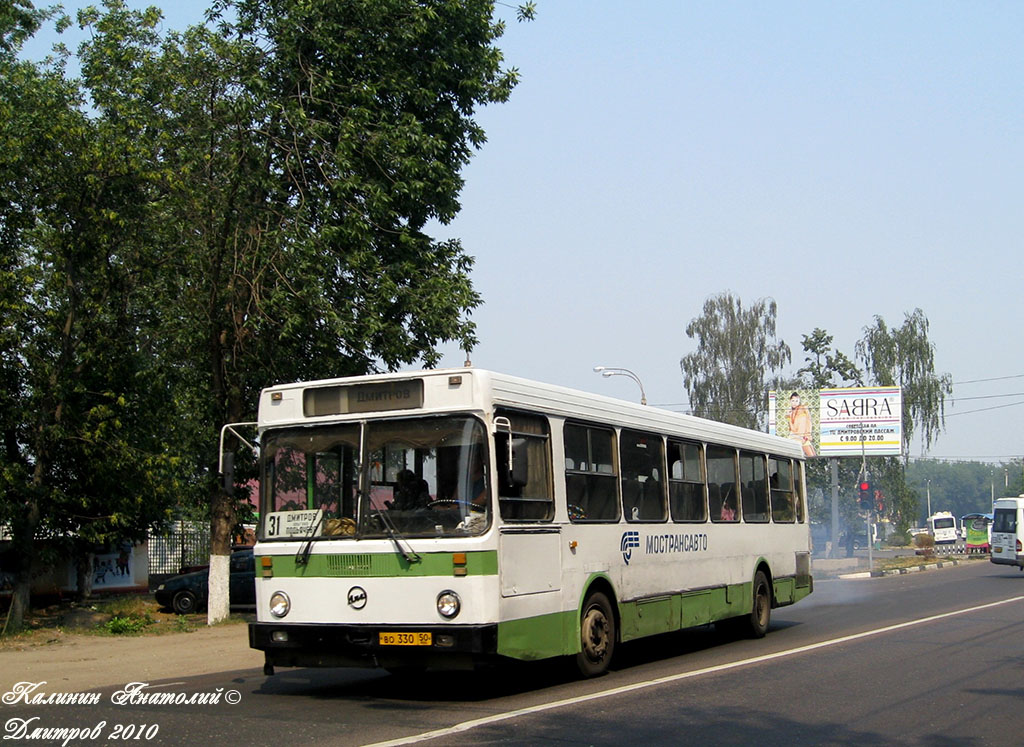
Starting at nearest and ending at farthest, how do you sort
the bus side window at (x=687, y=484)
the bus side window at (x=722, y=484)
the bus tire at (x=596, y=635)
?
1. the bus tire at (x=596, y=635)
2. the bus side window at (x=687, y=484)
3. the bus side window at (x=722, y=484)

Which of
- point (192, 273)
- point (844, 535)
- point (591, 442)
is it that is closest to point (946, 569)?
point (844, 535)

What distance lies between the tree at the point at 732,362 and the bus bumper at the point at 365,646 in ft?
192

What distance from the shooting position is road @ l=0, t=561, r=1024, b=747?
8.60 m

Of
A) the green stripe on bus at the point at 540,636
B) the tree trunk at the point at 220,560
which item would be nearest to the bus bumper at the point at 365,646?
the green stripe on bus at the point at 540,636

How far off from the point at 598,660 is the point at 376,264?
10016 millimetres

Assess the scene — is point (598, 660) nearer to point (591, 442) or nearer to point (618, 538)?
point (618, 538)

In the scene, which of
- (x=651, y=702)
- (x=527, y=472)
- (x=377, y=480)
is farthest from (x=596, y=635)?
(x=377, y=480)

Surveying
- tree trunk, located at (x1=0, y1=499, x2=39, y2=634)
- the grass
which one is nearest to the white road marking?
the grass

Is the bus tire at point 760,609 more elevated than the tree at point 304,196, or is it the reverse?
the tree at point 304,196

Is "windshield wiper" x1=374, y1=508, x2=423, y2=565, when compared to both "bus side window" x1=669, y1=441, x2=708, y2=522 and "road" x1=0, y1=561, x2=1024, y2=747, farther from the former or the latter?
"bus side window" x1=669, y1=441, x2=708, y2=522

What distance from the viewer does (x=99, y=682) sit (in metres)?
12.8

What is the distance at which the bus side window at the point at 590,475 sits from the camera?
11.5 metres

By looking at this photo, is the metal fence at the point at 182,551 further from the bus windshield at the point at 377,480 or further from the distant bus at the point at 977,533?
the distant bus at the point at 977,533

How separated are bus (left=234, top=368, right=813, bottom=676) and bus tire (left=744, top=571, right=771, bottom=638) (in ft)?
15.2
